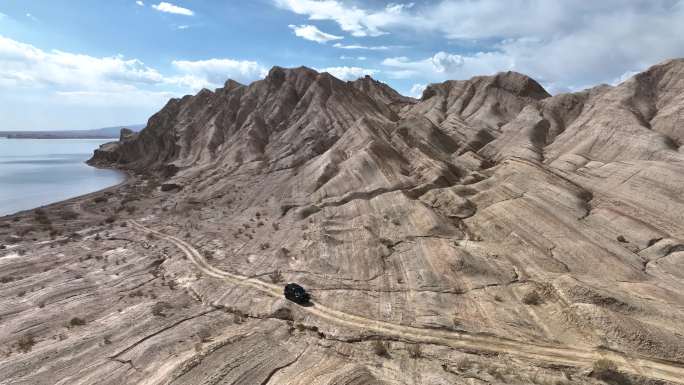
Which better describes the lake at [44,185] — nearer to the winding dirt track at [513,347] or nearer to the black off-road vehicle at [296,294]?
the black off-road vehicle at [296,294]

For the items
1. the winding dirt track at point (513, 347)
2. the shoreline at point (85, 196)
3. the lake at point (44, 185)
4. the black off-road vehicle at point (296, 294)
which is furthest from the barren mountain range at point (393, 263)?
the lake at point (44, 185)

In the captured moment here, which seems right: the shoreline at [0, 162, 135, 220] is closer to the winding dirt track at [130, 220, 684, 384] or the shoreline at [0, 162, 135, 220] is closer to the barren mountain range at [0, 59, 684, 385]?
the barren mountain range at [0, 59, 684, 385]

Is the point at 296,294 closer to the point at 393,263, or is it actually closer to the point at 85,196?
the point at 393,263

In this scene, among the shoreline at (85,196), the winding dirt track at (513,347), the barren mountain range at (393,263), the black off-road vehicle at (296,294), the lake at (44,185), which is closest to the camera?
the winding dirt track at (513,347)

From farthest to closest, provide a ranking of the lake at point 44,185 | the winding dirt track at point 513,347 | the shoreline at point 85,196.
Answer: the lake at point 44,185
the shoreline at point 85,196
the winding dirt track at point 513,347

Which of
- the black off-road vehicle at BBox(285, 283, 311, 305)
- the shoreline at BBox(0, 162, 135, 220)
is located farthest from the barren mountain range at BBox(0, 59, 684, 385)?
the shoreline at BBox(0, 162, 135, 220)

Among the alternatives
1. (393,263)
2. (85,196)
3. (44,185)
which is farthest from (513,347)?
(44,185)

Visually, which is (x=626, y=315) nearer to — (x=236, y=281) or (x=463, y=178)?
(x=236, y=281)
